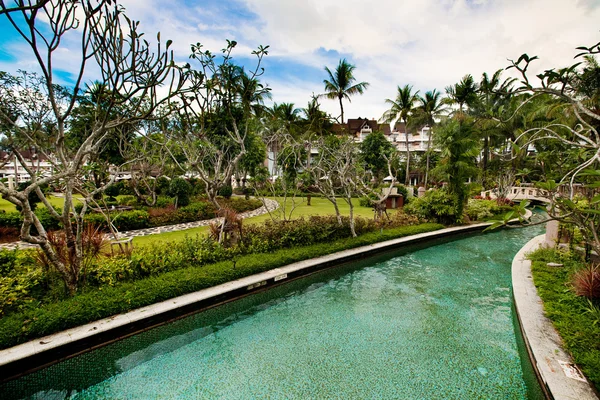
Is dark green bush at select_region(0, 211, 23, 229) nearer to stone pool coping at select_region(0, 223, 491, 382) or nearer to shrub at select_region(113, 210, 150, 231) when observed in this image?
shrub at select_region(113, 210, 150, 231)

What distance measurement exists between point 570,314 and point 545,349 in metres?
1.36

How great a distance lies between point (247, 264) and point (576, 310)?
662cm

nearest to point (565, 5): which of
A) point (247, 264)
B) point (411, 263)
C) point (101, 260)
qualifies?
point (411, 263)

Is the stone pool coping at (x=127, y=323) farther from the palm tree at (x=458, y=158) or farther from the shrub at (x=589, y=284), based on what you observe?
the palm tree at (x=458, y=158)

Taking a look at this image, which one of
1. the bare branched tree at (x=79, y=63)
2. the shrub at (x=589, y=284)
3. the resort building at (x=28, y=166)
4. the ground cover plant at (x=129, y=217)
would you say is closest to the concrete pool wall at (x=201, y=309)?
the shrub at (x=589, y=284)

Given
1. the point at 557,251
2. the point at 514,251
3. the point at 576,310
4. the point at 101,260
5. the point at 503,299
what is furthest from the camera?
the point at 514,251

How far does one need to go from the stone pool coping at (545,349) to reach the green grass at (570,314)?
0.36ft

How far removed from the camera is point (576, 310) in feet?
16.4

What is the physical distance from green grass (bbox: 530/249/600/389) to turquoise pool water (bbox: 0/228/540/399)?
0.75 meters

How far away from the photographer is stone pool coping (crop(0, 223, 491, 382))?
12.9 ft

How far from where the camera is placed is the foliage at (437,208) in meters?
13.7

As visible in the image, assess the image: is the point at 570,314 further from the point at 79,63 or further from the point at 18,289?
the point at 79,63

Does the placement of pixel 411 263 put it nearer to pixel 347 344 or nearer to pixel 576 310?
pixel 576 310

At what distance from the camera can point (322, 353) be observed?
4.83 metres
